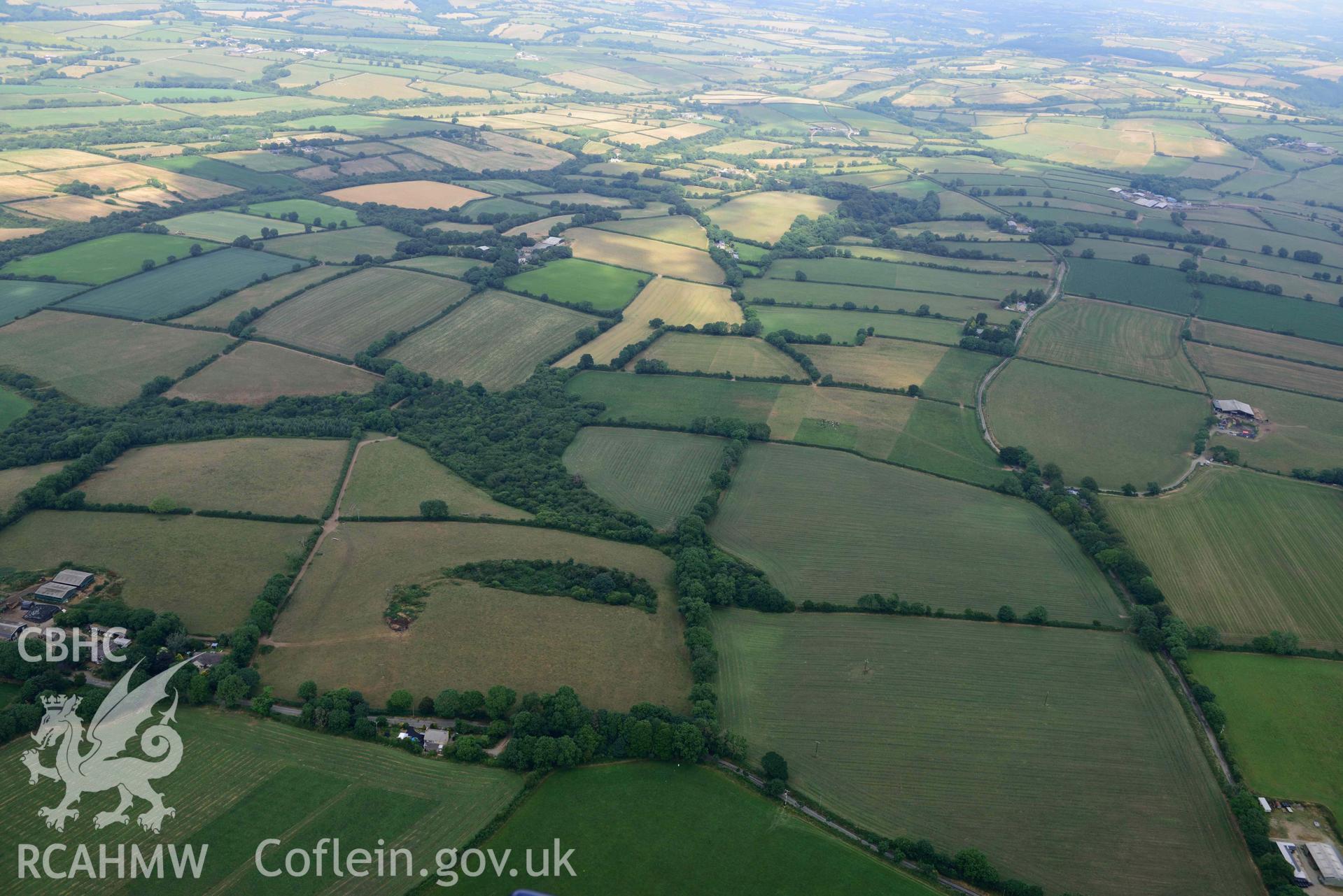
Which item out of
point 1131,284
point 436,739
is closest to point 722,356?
point 436,739

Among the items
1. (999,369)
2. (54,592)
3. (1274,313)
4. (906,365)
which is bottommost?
(54,592)

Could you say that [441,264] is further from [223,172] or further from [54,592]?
[54,592]

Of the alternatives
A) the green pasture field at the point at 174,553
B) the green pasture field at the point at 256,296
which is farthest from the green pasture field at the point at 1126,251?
the green pasture field at the point at 174,553

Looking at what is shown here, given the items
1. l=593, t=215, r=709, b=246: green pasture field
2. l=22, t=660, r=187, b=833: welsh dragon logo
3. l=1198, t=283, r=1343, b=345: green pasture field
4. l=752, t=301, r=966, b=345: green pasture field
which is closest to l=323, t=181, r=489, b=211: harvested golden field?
l=593, t=215, r=709, b=246: green pasture field

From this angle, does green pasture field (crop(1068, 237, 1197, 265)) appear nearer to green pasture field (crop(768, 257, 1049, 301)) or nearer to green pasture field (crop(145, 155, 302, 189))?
green pasture field (crop(768, 257, 1049, 301))

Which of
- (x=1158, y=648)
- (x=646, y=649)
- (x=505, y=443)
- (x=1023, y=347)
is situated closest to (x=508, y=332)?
(x=505, y=443)

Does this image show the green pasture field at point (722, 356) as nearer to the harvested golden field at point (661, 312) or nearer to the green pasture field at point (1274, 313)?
the harvested golden field at point (661, 312)
